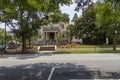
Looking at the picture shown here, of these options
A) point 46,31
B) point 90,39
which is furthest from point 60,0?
point 46,31

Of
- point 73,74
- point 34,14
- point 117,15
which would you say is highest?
point 34,14

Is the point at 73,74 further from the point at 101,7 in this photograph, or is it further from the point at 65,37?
the point at 65,37

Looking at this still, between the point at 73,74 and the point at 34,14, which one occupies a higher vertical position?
the point at 34,14

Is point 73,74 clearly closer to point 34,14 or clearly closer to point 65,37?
point 34,14

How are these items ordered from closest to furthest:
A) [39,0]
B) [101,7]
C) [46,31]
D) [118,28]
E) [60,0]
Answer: [39,0], [60,0], [101,7], [118,28], [46,31]

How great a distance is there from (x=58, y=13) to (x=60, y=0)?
28253 millimetres

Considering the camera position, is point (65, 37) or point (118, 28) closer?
point (118, 28)

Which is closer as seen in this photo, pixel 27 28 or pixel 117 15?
pixel 117 15

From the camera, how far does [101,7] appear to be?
66.0 ft

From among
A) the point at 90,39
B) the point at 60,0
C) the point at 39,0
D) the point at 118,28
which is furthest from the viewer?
the point at 90,39

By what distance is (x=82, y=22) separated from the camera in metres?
77.5

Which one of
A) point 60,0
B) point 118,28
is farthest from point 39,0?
point 118,28

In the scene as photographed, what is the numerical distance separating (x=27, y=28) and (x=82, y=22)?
3358 centimetres

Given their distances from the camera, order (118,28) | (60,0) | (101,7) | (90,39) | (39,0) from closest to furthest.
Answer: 1. (39,0)
2. (60,0)
3. (101,7)
4. (118,28)
5. (90,39)
